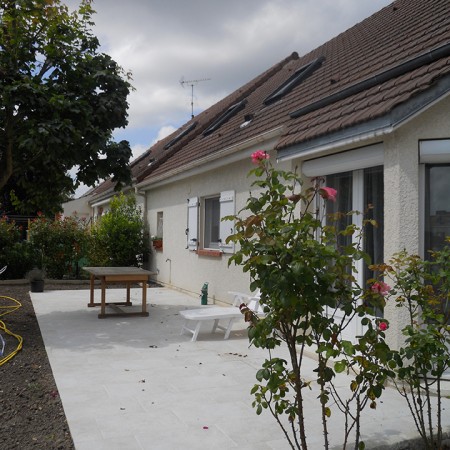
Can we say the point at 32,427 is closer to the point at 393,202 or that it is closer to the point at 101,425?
the point at 101,425

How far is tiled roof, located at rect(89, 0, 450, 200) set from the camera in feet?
18.1

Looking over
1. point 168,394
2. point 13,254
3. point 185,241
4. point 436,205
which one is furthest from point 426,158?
point 13,254

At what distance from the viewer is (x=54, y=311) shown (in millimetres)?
9836

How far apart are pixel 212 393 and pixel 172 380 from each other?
62 cm

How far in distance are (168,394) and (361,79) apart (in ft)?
16.7

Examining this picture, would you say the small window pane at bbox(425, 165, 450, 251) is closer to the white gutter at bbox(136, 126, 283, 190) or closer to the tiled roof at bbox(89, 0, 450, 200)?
the tiled roof at bbox(89, 0, 450, 200)

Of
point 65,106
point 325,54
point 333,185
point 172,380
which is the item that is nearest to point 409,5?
point 325,54

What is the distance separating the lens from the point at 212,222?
11.5 meters

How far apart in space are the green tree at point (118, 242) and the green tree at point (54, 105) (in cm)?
625

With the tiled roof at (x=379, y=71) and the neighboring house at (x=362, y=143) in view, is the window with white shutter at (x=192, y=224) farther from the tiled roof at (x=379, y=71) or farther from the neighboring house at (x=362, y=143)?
the tiled roof at (x=379, y=71)

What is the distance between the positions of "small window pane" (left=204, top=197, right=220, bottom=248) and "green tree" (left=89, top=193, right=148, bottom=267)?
473cm

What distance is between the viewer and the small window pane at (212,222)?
11297 millimetres

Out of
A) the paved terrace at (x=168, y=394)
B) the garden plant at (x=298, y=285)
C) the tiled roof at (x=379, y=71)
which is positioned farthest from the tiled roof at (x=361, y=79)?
the paved terrace at (x=168, y=394)

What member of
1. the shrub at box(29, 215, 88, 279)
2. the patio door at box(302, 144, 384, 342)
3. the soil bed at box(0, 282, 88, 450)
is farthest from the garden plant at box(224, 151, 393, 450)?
the shrub at box(29, 215, 88, 279)
